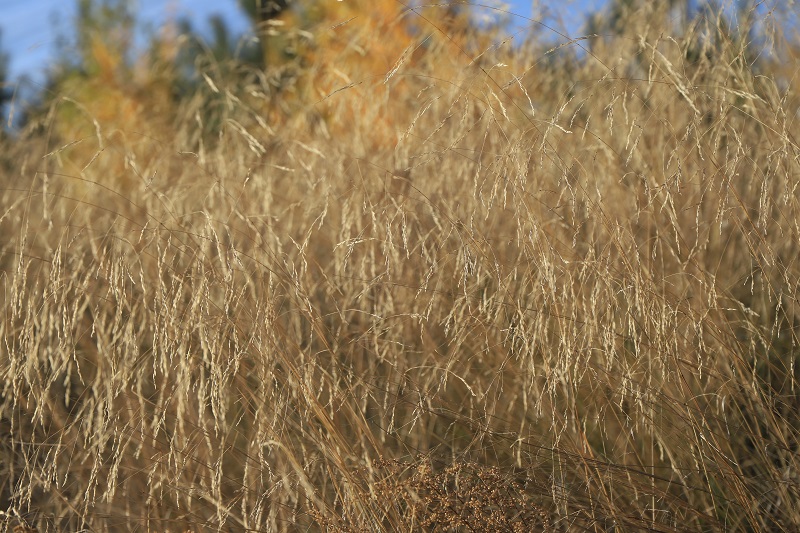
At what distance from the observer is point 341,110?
3199mm

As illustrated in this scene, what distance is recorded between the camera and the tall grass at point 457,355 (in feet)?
4.93

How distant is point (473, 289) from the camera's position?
6.15 ft

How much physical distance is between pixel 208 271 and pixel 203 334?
186 mm

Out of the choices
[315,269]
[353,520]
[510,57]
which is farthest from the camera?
[510,57]

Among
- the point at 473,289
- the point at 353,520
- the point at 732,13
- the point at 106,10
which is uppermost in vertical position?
the point at 732,13

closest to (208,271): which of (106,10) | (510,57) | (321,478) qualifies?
(321,478)

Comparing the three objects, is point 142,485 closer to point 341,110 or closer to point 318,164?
point 318,164

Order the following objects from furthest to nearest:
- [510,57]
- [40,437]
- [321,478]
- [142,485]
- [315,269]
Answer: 1. [510,57]
2. [315,269]
3. [40,437]
4. [142,485]
5. [321,478]

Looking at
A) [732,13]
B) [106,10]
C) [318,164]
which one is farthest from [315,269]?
[106,10]

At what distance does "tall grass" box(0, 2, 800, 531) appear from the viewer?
4.93 ft

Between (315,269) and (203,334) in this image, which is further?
(315,269)

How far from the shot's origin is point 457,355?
6.34 feet

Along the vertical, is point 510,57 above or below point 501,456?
above

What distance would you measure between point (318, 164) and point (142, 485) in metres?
1.49
